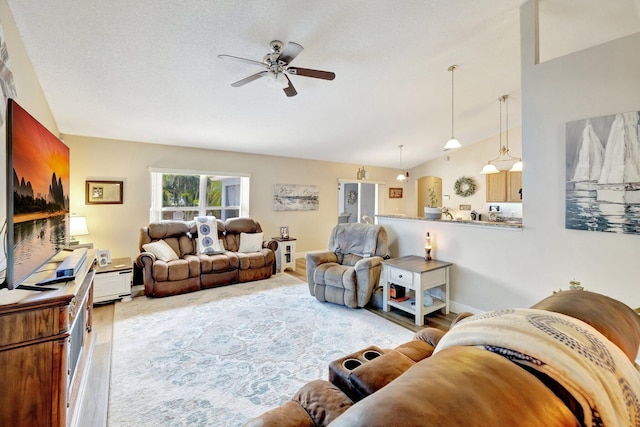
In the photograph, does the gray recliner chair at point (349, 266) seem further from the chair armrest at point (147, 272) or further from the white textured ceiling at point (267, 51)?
the chair armrest at point (147, 272)

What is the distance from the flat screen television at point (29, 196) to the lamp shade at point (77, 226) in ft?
7.54

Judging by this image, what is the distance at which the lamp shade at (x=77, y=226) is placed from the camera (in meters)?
3.76

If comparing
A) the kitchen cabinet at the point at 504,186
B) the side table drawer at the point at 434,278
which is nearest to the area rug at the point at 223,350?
the side table drawer at the point at 434,278

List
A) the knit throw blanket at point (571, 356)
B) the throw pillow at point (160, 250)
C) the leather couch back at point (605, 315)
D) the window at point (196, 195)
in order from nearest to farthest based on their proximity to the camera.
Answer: the knit throw blanket at point (571, 356)
the leather couch back at point (605, 315)
the throw pillow at point (160, 250)
the window at point (196, 195)

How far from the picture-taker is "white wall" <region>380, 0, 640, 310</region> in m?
2.11

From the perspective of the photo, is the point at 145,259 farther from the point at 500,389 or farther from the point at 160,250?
the point at 500,389

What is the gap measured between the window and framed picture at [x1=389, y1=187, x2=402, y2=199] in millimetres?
4247

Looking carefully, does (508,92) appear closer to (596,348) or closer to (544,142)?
(544,142)

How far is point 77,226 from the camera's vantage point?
12.5 feet

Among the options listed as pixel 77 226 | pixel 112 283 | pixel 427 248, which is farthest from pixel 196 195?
pixel 427 248

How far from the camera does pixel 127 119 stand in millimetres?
3785

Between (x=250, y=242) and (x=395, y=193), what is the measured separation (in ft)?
15.8

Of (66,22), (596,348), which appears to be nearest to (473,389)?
(596,348)

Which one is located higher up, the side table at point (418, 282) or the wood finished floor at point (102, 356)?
the side table at point (418, 282)
